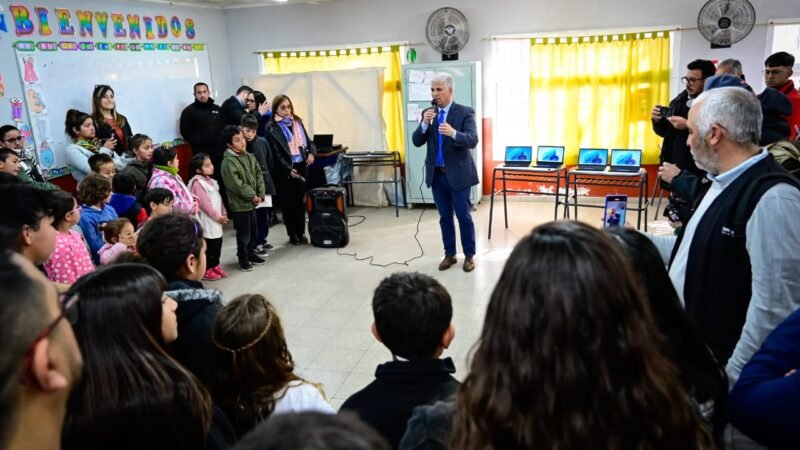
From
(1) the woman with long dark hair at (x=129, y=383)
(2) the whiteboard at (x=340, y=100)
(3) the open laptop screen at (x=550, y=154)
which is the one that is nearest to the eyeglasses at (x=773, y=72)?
(3) the open laptop screen at (x=550, y=154)

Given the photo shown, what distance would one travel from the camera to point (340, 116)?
23.6ft

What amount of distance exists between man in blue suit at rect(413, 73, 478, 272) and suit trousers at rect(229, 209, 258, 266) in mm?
1698

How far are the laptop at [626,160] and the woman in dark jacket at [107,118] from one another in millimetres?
4828

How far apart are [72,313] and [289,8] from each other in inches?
279

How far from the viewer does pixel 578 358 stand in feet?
2.75

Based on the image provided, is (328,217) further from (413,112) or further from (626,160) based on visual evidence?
(626,160)

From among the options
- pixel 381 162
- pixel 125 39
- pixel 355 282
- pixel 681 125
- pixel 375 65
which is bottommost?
pixel 355 282

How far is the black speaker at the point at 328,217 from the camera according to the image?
18.1 feet

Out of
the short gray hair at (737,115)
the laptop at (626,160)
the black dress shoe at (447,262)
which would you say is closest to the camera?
the short gray hair at (737,115)

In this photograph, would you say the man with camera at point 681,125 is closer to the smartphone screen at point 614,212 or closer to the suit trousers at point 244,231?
the smartphone screen at point 614,212

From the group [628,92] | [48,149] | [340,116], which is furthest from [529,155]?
[48,149]

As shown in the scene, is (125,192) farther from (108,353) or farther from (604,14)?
(604,14)

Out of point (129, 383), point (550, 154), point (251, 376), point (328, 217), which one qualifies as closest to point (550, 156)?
point (550, 154)

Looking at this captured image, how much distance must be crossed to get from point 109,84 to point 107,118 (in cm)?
56
